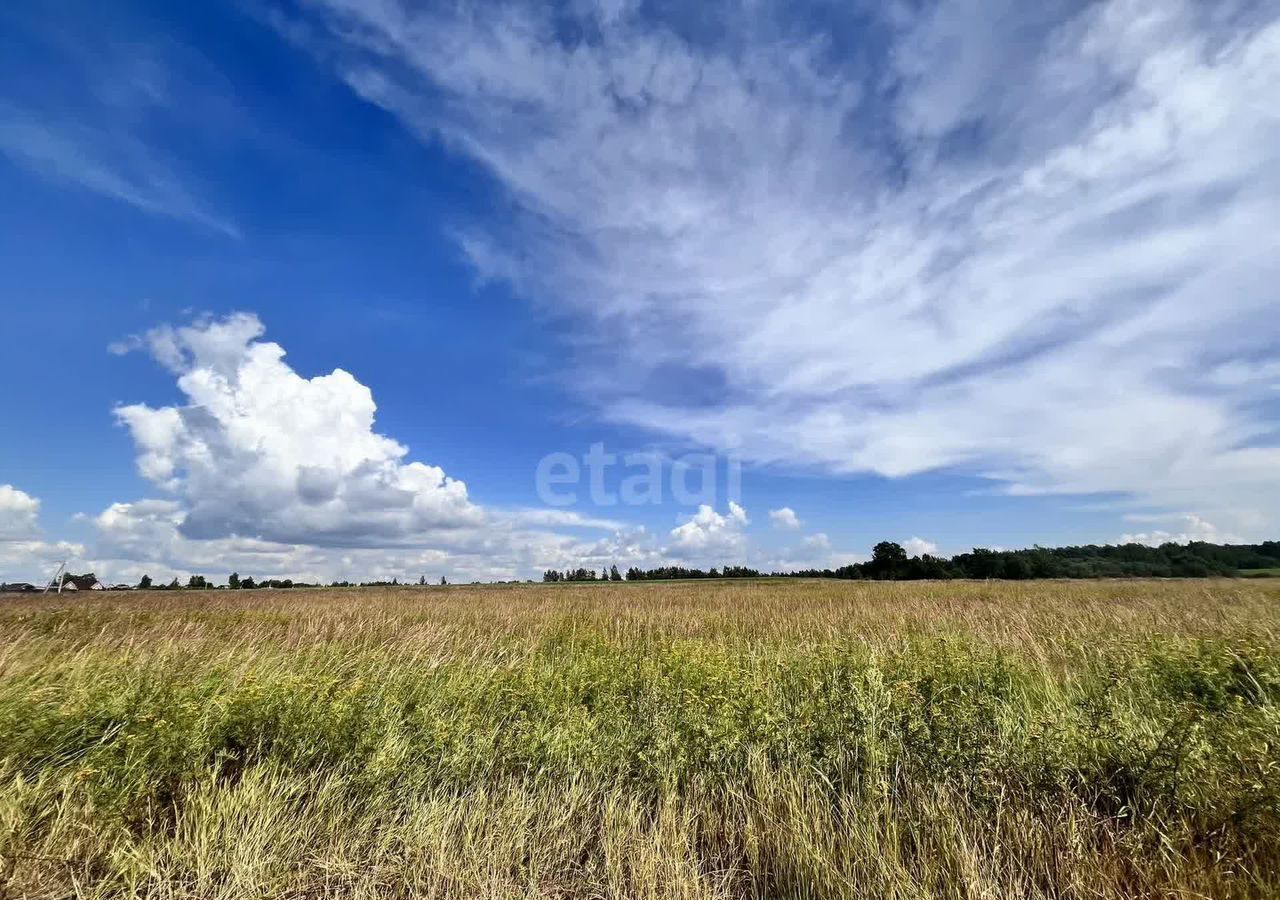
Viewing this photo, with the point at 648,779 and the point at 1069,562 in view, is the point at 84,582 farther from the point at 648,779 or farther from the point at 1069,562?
the point at 1069,562

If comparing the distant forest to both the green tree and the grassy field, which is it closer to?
the green tree

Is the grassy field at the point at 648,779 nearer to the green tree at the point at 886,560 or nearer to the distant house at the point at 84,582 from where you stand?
the distant house at the point at 84,582

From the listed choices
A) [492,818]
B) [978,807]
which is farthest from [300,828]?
[978,807]

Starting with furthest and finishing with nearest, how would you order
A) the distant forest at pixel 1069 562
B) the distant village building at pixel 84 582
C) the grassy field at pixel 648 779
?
the distant forest at pixel 1069 562 → the distant village building at pixel 84 582 → the grassy field at pixel 648 779

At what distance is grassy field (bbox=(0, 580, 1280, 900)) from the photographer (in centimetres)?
367

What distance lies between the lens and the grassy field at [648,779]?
367 cm

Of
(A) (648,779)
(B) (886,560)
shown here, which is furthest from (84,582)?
(B) (886,560)

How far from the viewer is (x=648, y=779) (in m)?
5.25

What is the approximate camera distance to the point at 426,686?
7691mm

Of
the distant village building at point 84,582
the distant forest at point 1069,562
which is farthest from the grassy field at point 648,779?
the distant forest at point 1069,562

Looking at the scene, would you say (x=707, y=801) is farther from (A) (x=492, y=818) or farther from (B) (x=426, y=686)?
(B) (x=426, y=686)

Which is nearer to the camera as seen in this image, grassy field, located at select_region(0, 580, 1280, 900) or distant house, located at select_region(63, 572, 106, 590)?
grassy field, located at select_region(0, 580, 1280, 900)

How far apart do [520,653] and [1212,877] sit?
389 inches

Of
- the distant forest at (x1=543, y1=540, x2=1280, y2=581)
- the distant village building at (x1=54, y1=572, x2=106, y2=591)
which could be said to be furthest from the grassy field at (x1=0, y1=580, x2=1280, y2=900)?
the distant forest at (x1=543, y1=540, x2=1280, y2=581)
